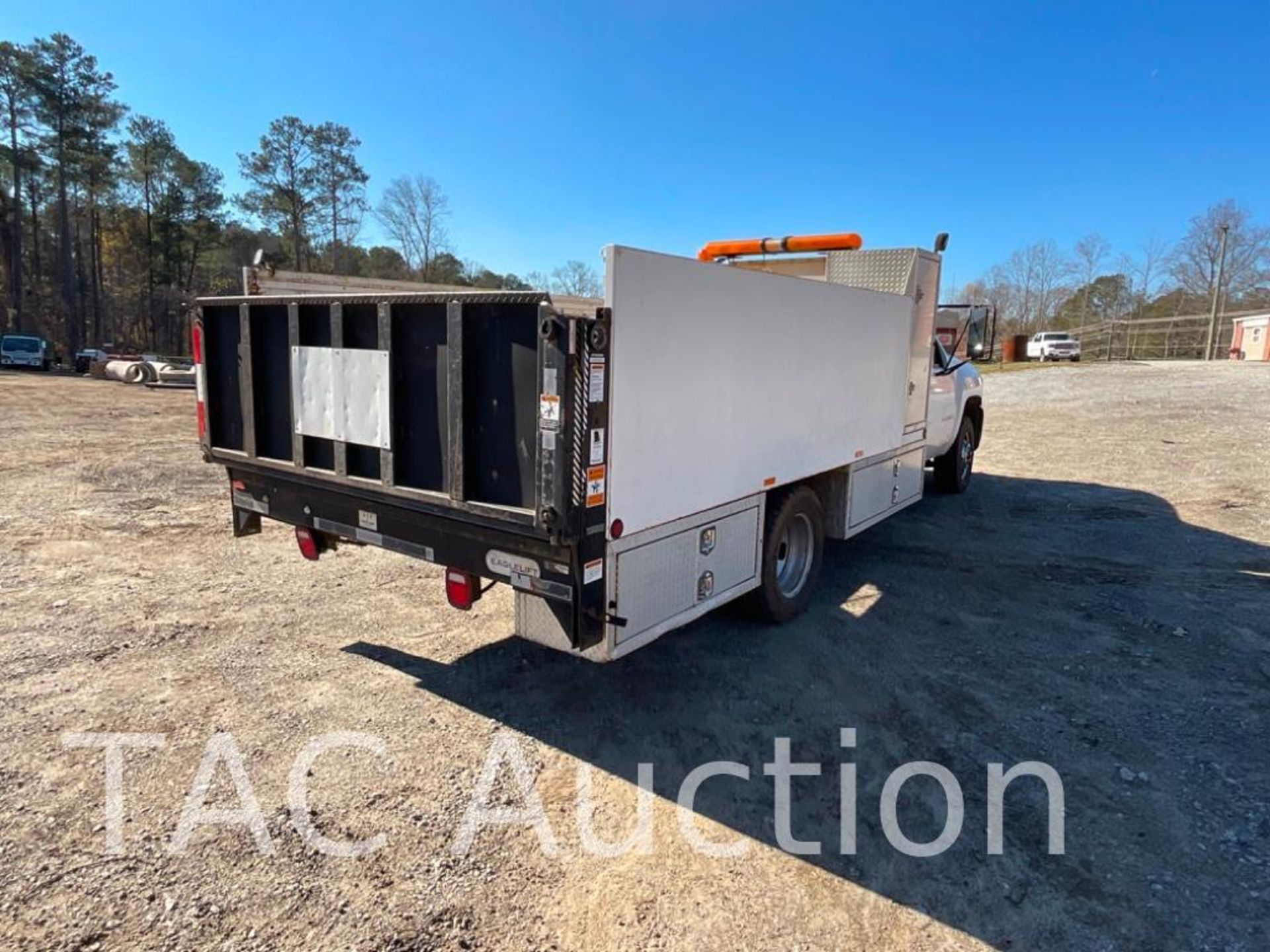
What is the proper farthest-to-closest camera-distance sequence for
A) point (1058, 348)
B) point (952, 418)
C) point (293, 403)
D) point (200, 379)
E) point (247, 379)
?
point (1058, 348) → point (952, 418) → point (200, 379) → point (247, 379) → point (293, 403)

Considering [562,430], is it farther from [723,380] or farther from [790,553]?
[790,553]

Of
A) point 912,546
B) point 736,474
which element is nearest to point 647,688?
point 736,474

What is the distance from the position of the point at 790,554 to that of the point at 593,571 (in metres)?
2.35

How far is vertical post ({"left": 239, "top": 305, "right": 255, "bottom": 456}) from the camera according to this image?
13.0 feet

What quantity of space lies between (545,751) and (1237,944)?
2.59 m

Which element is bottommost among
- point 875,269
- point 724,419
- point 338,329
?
point 724,419

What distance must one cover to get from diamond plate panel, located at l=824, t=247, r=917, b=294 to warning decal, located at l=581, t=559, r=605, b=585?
370cm

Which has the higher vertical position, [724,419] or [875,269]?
[875,269]

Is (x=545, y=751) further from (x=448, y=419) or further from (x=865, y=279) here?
(x=865, y=279)

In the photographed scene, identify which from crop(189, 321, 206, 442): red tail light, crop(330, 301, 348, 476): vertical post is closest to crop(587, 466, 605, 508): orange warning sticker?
crop(330, 301, 348, 476): vertical post

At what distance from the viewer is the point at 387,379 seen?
3.38m

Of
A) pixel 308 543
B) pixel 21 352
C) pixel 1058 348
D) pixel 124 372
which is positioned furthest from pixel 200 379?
pixel 1058 348

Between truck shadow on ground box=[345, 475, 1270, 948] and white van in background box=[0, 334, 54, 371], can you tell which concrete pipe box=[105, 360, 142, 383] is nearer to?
white van in background box=[0, 334, 54, 371]

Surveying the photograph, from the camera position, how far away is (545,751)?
3.41m
